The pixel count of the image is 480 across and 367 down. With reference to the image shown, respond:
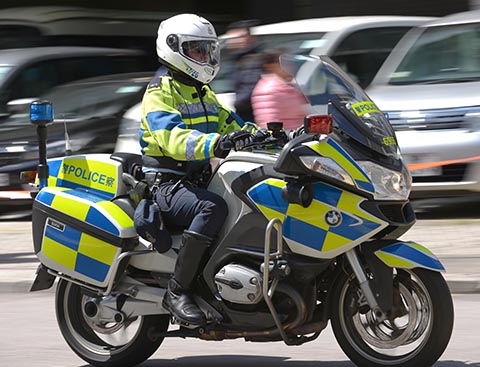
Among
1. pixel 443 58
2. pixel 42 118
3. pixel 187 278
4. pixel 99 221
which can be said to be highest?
pixel 42 118

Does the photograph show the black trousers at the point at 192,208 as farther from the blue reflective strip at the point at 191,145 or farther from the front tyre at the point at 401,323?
the front tyre at the point at 401,323

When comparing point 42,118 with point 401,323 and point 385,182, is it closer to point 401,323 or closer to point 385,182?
point 385,182

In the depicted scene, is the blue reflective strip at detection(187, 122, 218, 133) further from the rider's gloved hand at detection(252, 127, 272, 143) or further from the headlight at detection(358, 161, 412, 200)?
the headlight at detection(358, 161, 412, 200)

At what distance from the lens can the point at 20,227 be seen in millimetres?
12320

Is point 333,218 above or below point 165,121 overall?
below

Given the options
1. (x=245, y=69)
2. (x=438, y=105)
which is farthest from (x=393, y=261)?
(x=438, y=105)

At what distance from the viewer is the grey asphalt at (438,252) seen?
28.7ft

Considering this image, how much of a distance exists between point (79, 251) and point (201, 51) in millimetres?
1183

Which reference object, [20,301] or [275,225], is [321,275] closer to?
[275,225]

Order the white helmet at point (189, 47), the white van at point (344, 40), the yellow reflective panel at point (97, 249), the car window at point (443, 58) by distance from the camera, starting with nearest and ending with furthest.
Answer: the white helmet at point (189, 47), the yellow reflective panel at point (97, 249), the car window at point (443, 58), the white van at point (344, 40)

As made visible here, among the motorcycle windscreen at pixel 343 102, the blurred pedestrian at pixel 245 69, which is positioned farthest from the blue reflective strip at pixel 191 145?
the blurred pedestrian at pixel 245 69

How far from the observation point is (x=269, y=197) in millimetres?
5844

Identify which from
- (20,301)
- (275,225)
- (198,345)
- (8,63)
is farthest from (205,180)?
(8,63)

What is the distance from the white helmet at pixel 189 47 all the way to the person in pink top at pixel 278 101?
384 cm
